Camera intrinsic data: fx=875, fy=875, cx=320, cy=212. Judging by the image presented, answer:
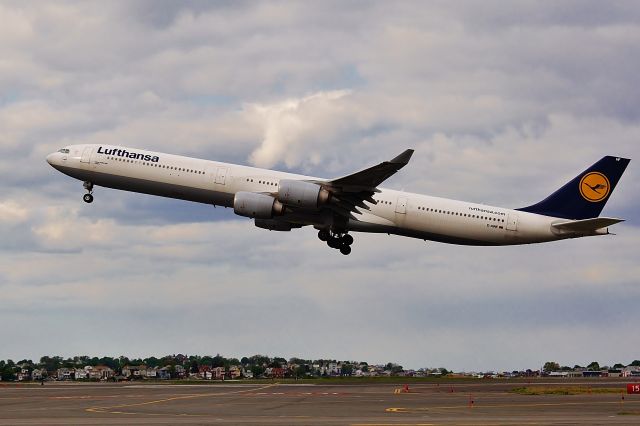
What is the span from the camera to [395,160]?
193 ft

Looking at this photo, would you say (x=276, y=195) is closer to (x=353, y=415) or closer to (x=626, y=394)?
(x=353, y=415)

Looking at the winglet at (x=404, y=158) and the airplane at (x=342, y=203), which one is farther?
the airplane at (x=342, y=203)

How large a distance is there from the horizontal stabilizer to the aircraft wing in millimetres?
14259

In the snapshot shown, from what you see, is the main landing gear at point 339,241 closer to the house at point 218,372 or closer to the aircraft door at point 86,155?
the aircraft door at point 86,155

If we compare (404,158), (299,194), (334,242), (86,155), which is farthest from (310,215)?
(86,155)

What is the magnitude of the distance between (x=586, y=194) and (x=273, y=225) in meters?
24.4

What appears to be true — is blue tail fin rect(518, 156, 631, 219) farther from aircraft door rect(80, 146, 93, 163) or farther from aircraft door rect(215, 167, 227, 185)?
aircraft door rect(80, 146, 93, 163)

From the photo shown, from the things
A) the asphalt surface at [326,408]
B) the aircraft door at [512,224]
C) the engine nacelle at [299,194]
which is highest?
the engine nacelle at [299,194]

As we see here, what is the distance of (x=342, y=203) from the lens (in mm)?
63906

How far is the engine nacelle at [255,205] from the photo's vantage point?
203 feet

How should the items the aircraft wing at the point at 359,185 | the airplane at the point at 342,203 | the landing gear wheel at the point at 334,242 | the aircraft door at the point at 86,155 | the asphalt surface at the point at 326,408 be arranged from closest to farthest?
1. the asphalt surface at the point at 326,408
2. the aircraft wing at the point at 359,185
3. the airplane at the point at 342,203
4. the aircraft door at the point at 86,155
5. the landing gear wheel at the point at 334,242

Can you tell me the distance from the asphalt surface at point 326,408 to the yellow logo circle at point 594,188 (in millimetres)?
15305

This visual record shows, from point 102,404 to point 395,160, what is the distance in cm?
2452

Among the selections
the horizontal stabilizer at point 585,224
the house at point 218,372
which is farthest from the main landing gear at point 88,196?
the house at point 218,372
